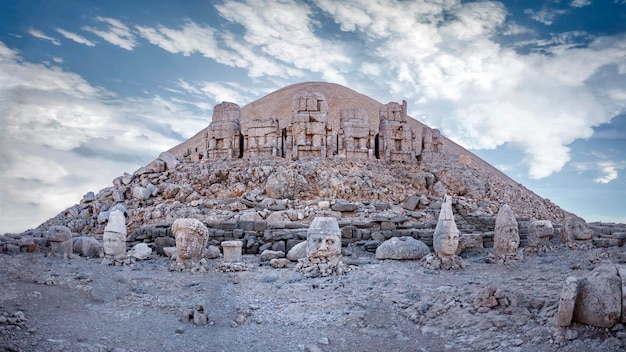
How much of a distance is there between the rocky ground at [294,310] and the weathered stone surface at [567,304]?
6.0 inches

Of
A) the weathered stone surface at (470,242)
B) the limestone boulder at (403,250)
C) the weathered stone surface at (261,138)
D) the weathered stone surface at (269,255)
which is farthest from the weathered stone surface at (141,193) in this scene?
the weathered stone surface at (470,242)

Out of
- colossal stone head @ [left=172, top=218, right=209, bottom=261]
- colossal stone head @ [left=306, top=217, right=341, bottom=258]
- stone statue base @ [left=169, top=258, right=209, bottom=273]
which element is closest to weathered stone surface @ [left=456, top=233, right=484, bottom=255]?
colossal stone head @ [left=306, top=217, right=341, bottom=258]

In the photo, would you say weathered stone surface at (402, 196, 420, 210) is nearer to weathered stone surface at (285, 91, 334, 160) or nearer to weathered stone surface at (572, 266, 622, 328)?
weathered stone surface at (285, 91, 334, 160)

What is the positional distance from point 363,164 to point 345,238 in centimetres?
632

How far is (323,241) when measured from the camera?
39.8 feet

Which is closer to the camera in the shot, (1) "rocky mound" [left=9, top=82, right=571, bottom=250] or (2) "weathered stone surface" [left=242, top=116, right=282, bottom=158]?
(1) "rocky mound" [left=9, top=82, right=571, bottom=250]

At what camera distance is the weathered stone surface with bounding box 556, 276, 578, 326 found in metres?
6.42

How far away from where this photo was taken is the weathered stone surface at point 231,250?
13.5 m

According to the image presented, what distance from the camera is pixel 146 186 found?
2172cm

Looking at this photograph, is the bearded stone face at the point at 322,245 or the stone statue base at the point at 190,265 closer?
the bearded stone face at the point at 322,245

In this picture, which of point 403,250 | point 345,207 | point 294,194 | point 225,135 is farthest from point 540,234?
point 225,135

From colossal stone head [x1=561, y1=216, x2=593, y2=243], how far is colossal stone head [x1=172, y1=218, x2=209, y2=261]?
11154 mm

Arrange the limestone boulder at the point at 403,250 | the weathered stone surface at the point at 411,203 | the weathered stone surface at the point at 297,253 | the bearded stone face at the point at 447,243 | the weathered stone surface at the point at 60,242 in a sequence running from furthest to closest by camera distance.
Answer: the weathered stone surface at the point at 411,203 → the weathered stone surface at the point at 297,253 → the weathered stone surface at the point at 60,242 → the limestone boulder at the point at 403,250 → the bearded stone face at the point at 447,243

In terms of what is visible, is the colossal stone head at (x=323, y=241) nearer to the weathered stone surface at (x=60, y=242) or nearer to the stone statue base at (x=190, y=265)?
the stone statue base at (x=190, y=265)
